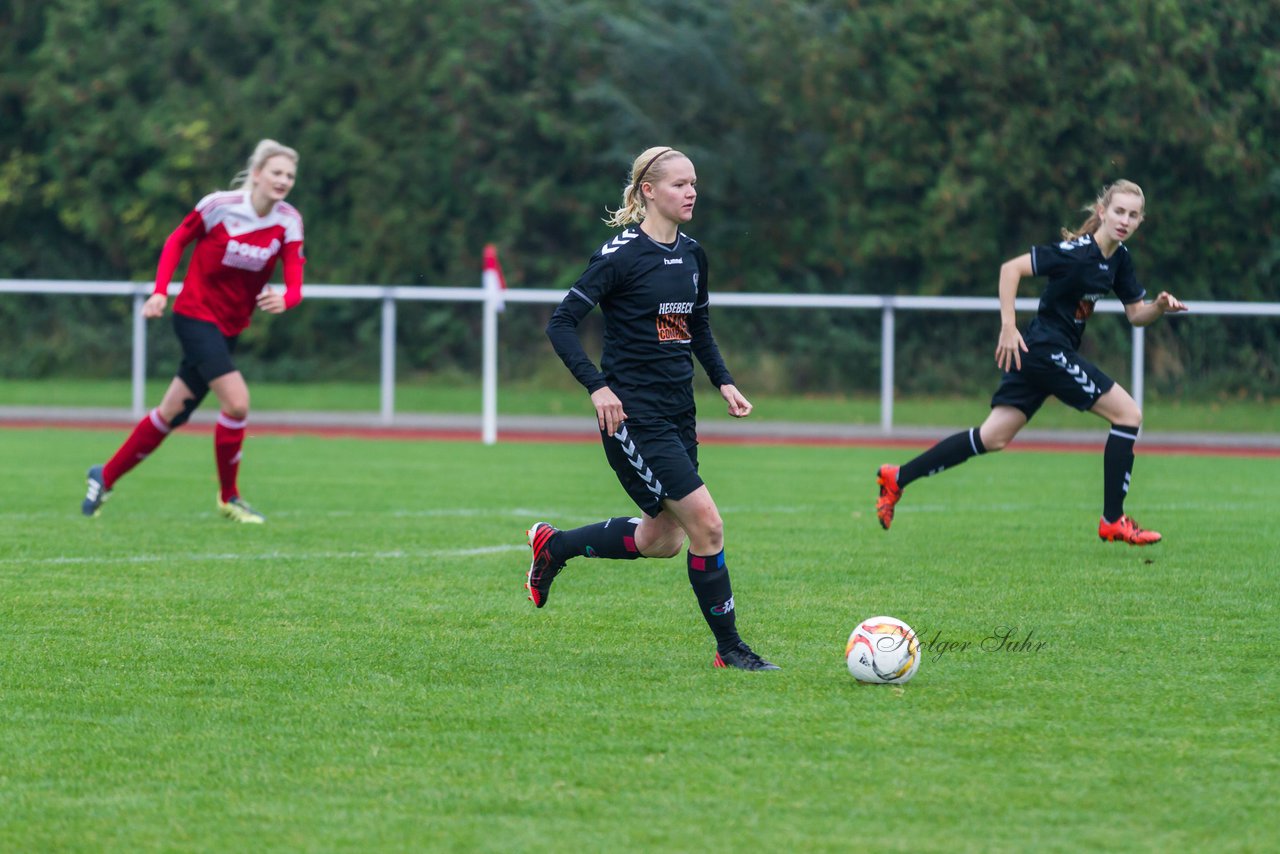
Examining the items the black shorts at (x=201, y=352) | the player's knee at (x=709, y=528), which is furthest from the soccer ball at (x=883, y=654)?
the black shorts at (x=201, y=352)

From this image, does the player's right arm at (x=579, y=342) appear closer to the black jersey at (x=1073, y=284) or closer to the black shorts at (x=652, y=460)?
the black shorts at (x=652, y=460)

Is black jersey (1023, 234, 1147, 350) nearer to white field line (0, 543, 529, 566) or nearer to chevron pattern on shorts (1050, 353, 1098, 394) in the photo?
chevron pattern on shorts (1050, 353, 1098, 394)

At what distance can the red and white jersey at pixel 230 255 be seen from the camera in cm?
976

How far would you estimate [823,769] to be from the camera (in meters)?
4.29

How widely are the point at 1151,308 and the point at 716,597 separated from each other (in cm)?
449

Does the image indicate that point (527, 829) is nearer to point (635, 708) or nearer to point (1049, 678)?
point (635, 708)

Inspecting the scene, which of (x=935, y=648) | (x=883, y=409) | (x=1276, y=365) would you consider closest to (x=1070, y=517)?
(x=935, y=648)

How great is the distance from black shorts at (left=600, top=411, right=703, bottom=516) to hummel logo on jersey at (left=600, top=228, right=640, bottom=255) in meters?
0.59

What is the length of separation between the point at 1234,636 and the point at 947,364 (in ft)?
52.4

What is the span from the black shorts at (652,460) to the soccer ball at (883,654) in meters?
0.76

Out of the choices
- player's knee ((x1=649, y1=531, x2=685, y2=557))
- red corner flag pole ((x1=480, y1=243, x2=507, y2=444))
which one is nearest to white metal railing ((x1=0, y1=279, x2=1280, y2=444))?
red corner flag pole ((x1=480, y1=243, x2=507, y2=444))

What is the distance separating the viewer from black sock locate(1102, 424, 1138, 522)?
9.09 meters

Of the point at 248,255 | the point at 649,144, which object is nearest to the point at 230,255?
the point at 248,255

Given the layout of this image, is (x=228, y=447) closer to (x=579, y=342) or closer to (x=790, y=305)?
(x=579, y=342)
